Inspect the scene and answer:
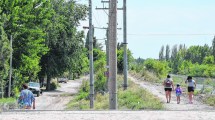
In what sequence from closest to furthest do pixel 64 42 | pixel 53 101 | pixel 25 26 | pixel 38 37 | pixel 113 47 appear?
pixel 113 47 < pixel 25 26 < pixel 53 101 < pixel 38 37 < pixel 64 42

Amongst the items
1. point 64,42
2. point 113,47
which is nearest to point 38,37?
point 64,42

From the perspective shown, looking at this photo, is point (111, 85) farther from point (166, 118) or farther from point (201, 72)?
point (201, 72)

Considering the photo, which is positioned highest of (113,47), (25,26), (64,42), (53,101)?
(25,26)

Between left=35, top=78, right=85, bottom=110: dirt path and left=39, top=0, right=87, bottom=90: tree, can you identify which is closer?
left=35, top=78, right=85, bottom=110: dirt path

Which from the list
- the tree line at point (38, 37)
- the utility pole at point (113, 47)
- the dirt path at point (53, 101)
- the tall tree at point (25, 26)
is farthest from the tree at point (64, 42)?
the utility pole at point (113, 47)

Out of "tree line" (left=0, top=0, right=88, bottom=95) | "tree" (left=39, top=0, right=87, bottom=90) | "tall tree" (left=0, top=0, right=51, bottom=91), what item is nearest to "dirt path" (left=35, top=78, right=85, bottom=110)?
"tree line" (left=0, top=0, right=88, bottom=95)

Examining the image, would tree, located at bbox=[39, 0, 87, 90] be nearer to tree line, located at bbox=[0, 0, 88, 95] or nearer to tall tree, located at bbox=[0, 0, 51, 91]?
tree line, located at bbox=[0, 0, 88, 95]

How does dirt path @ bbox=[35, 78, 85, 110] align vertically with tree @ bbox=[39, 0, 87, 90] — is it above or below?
below

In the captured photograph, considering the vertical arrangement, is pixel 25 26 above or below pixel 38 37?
above

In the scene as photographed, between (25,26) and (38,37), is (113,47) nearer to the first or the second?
(25,26)

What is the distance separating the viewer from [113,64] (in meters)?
21.5

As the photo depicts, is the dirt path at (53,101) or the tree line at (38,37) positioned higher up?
the tree line at (38,37)

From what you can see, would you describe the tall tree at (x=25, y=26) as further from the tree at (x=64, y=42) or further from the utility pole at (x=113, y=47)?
the utility pole at (x=113, y=47)

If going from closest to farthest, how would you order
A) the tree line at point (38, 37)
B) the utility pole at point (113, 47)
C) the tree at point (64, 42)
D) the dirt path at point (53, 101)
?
the utility pole at point (113, 47) → the dirt path at point (53, 101) → the tree line at point (38, 37) → the tree at point (64, 42)
